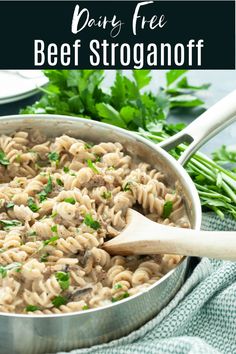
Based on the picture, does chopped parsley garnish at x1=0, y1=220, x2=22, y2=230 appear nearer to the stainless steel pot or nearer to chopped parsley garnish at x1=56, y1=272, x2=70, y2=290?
chopped parsley garnish at x1=56, y1=272, x2=70, y2=290

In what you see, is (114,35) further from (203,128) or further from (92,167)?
(92,167)

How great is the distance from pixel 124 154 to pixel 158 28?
194 cm

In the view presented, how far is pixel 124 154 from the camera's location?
13.9 ft

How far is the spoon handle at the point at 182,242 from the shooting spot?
3285mm

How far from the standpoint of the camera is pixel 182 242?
333 cm

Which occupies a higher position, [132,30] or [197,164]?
[132,30]

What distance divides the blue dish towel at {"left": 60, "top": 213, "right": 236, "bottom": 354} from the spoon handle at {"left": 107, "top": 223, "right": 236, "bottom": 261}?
0.93 feet

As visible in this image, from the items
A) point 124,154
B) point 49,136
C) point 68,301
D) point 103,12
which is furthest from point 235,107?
point 103,12

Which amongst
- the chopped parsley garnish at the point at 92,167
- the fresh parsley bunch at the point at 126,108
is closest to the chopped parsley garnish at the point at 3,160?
the chopped parsley garnish at the point at 92,167

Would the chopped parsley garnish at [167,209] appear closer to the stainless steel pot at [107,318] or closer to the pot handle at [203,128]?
the stainless steel pot at [107,318]

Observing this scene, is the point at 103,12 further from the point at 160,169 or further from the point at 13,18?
the point at 160,169

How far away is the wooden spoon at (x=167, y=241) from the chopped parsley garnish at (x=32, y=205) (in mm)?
392

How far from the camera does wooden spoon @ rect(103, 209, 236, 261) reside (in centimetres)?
329

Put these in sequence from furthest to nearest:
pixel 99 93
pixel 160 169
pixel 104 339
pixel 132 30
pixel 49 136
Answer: pixel 132 30 → pixel 99 93 → pixel 49 136 → pixel 160 169 → pixel 104 339
